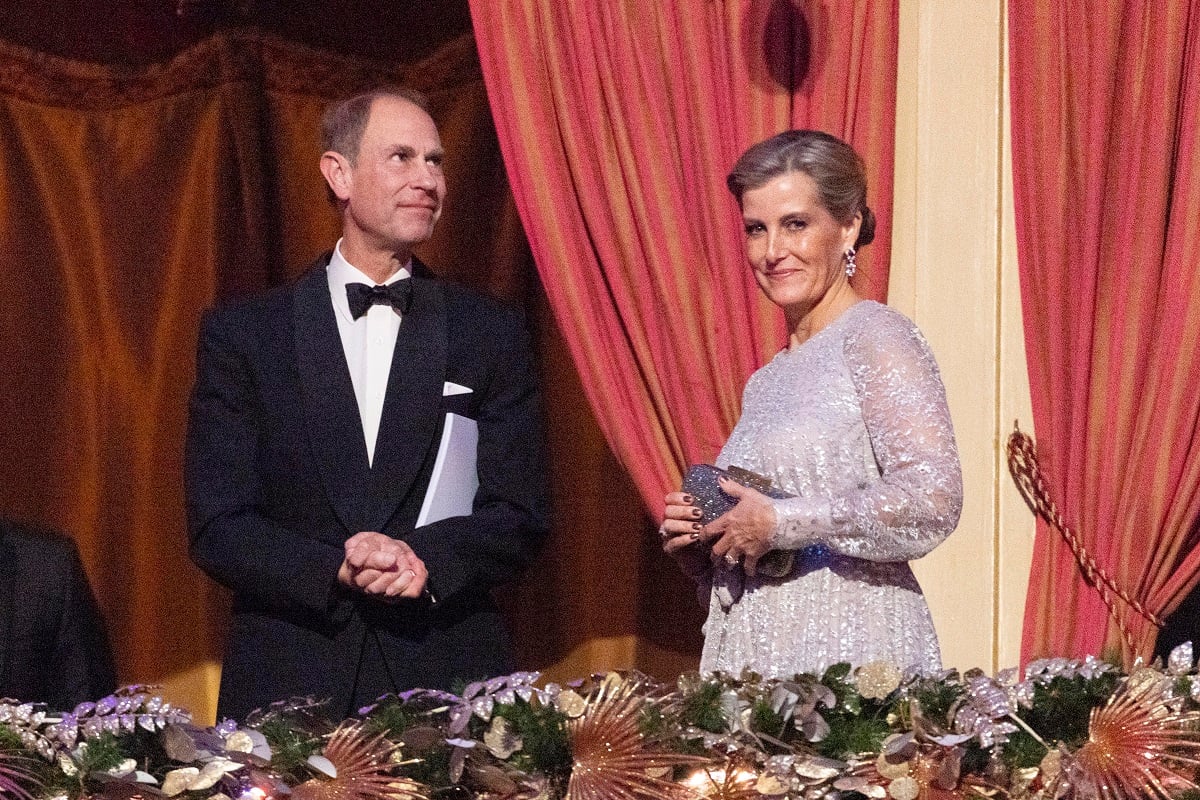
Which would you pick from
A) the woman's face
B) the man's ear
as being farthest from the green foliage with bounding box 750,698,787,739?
the man's ear

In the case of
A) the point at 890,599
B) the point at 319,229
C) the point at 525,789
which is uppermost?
the point at 319,229

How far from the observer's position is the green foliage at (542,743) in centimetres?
195

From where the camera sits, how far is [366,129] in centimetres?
301

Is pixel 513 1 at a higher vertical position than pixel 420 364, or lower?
higher

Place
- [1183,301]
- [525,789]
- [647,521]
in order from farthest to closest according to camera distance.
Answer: [647,521] < [1183,301] < [525,789]

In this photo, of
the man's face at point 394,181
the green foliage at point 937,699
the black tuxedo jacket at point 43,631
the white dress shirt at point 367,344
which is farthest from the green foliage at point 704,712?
the black tuxedo jacket at point 43,631

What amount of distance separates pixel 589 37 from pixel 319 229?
119cm

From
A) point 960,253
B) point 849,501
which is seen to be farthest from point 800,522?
point 960,253

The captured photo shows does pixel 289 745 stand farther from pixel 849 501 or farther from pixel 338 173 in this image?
pixel 338 173

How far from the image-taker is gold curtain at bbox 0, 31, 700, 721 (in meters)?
3.99

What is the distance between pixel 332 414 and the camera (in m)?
2.77

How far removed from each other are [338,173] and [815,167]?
892mm

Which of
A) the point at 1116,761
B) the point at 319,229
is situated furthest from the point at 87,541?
the point at 1116,761

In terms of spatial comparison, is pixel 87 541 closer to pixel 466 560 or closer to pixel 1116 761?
pixel 466 560
